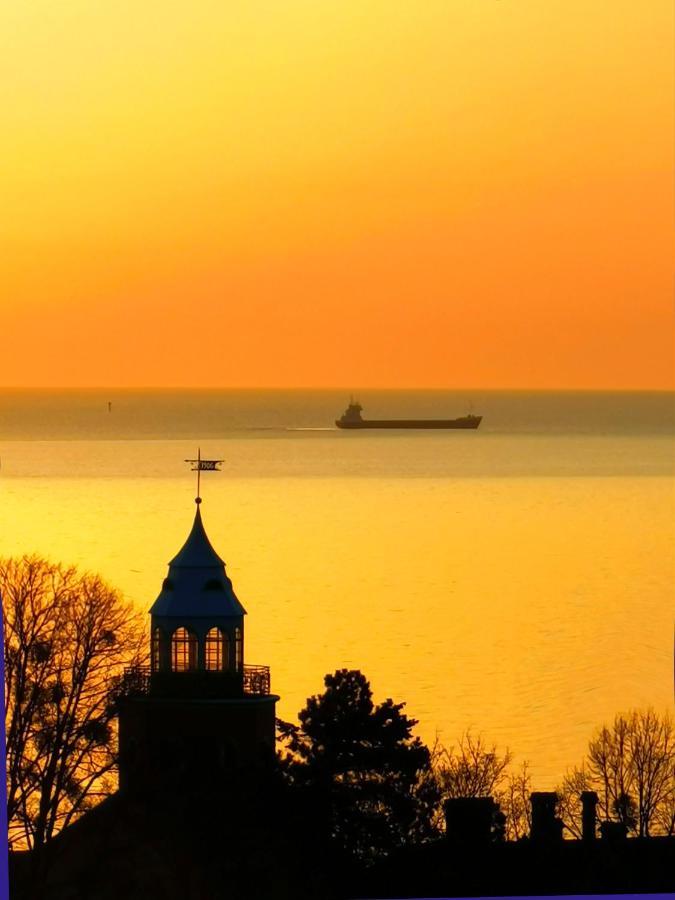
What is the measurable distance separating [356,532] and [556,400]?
125m

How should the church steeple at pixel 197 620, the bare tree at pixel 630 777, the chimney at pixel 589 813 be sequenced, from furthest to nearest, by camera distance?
the bare tree at pixel 630 777
the church steeple at pixel 197 620
the chimney at pixel 589 813

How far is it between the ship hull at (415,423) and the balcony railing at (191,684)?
294 ft

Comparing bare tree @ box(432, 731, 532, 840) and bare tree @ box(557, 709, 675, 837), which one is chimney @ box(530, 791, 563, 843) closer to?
bare tree @ box(432, 731, 532, 840)

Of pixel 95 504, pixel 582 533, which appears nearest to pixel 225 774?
pixel 582 533

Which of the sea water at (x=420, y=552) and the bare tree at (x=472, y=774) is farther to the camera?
the sea water at (x=420, y=552)

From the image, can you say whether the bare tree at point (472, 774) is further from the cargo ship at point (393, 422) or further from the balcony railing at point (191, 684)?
the cargo ship at point (393, 422)

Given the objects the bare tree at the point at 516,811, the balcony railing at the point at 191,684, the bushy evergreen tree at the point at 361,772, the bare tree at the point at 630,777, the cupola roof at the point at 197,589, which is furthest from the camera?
the bare tree at the point at 630,777

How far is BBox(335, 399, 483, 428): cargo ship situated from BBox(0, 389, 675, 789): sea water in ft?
20.1

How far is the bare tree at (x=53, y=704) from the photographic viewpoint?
18172 millimetres

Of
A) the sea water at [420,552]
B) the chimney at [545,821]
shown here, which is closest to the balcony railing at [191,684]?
the chimney at [545,821]

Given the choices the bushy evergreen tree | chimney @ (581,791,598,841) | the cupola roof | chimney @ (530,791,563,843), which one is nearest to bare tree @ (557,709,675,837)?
chimney @ (581,791,598,841)

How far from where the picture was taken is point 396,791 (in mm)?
17531

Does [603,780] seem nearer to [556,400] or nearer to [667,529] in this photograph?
[667,529]

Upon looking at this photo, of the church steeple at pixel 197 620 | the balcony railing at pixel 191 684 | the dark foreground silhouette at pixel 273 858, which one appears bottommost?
the dark foreground silhouette at pixel 273 858
